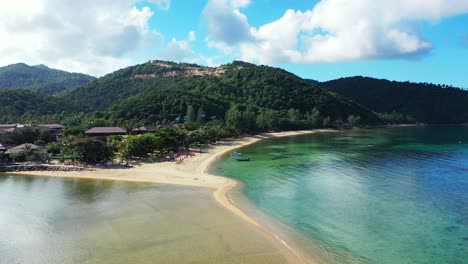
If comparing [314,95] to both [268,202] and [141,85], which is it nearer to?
[141,85]

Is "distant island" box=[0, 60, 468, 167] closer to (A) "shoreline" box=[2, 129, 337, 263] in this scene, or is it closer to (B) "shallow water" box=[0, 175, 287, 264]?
(A) "shoreline" box=[2, 129, 337, 263]

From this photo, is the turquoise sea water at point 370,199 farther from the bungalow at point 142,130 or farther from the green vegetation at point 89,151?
the bungalow at point 142,130

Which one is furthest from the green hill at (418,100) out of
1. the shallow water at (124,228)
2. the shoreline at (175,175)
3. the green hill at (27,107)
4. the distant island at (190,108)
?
the shallow water at (124,228)

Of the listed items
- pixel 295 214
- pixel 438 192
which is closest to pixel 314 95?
pixel 438 192

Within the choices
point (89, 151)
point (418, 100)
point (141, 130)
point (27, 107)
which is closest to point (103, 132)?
point (141, 130)

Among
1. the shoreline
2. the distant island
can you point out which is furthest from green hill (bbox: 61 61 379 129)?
the shoreline

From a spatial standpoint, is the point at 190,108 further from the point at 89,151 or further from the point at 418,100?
the point at 418,100
